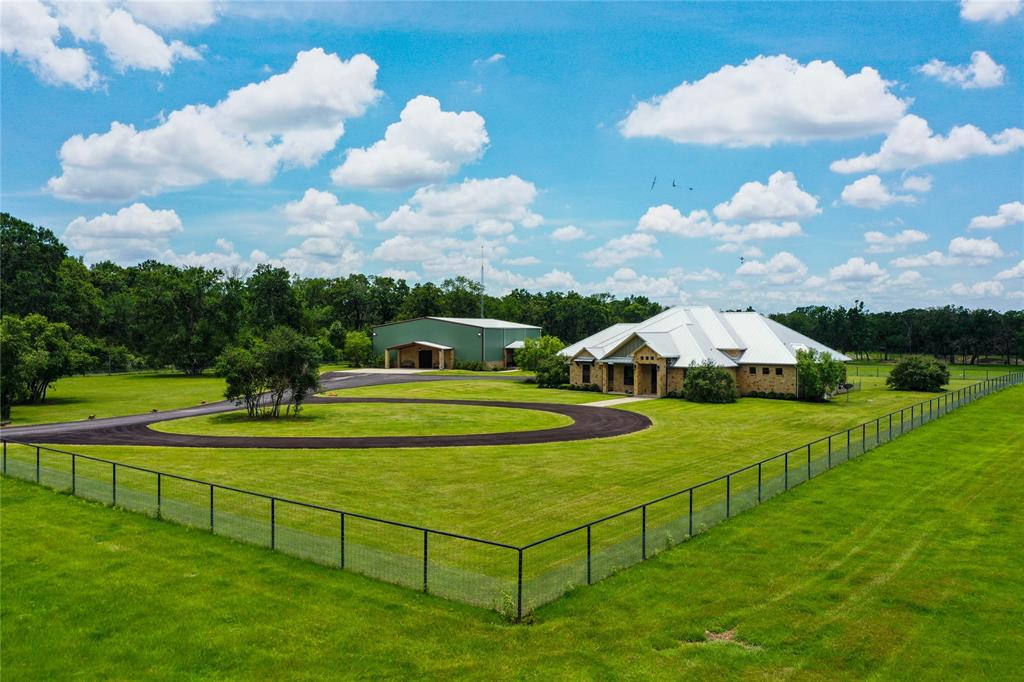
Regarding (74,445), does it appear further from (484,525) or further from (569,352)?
(569,352)

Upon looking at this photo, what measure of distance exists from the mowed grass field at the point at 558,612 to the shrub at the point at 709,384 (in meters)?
35.6

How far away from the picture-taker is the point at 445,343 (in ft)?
327

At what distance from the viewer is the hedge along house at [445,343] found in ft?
320

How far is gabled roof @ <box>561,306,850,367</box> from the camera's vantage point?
203 ft

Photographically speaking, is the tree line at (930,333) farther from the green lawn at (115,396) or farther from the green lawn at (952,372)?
the green lawn at (115,396)

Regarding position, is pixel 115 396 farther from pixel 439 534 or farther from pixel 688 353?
pixel 439 534

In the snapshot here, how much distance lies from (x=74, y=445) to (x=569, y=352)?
4679 centimetres

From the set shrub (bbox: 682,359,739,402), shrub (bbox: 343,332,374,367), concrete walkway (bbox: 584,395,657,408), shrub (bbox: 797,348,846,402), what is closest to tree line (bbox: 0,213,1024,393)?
shrub (bbox: 343,332,374,367)

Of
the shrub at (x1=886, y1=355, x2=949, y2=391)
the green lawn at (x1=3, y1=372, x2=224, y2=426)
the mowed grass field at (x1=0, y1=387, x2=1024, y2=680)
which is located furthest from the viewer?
the shrub at (x1=886, y1=355, x2=949, y2=391)

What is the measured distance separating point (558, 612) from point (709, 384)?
45408mm

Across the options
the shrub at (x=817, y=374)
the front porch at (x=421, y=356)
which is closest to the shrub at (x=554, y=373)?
the shrub at (x=817, y=374)

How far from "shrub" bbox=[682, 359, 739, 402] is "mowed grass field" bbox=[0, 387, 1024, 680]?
3562 centimetres

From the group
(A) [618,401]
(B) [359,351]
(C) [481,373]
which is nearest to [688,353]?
(A) [618,401]

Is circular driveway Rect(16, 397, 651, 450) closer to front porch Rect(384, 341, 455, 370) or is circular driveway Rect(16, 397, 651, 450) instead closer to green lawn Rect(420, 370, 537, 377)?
green lawn Rect(420, 370, 537, 377)
